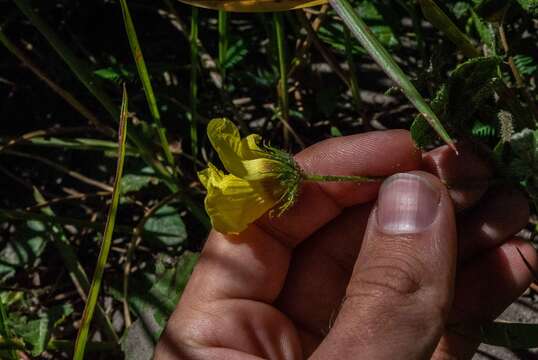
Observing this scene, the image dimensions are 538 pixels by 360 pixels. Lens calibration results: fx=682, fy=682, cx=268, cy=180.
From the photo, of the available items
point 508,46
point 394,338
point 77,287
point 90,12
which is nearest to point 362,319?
point 394,338

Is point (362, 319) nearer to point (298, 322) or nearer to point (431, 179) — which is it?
point (431, 179)

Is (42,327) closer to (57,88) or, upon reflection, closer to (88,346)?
(88,346)

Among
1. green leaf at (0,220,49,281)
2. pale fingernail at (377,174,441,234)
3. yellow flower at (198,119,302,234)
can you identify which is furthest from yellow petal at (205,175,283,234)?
green leaf at (0,220,49,281)

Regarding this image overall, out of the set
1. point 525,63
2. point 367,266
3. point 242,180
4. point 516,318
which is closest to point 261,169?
point 242,180

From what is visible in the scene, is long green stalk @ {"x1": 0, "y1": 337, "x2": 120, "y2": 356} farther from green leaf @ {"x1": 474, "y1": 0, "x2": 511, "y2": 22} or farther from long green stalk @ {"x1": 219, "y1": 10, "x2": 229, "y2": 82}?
green leaf @ {"x1": 474, "y1": 0, "x2": 511, "y2": 22}

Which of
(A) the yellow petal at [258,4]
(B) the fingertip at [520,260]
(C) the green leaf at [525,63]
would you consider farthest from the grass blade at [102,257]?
(C) the green leaf at [525,63]
